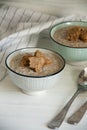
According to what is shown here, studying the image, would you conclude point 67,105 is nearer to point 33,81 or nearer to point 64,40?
point 33,81

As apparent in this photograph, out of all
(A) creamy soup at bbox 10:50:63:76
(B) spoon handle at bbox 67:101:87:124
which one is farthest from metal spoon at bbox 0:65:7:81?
(B) spoon handle at bbox 67:101:87:124

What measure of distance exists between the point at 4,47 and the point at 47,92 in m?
0.20

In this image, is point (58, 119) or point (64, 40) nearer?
point (58, 119)

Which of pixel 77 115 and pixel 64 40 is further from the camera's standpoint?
pixel 64 40

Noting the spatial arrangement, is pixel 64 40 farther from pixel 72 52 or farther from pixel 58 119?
pixel 58 119

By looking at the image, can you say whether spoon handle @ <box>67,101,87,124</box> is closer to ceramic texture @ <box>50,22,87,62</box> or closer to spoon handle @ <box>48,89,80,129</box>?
spoon handle @ <box>48,89,80,129</box>

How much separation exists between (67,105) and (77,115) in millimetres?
34

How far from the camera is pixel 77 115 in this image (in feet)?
1.84

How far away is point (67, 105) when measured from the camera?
1.93 ft

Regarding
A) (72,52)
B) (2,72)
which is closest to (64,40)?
(72,52)

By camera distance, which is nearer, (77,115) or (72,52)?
(77,115)

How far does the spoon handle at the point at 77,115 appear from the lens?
1.79 feet

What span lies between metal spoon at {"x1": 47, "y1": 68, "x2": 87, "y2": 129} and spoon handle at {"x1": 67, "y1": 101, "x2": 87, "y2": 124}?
14mm

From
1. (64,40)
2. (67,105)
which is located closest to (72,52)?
(64,40)
